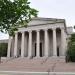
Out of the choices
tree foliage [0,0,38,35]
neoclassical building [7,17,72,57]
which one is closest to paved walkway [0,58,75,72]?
tree foliage [0,0,38,35]

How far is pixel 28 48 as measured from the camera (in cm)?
5128

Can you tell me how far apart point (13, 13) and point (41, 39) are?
4390 cm

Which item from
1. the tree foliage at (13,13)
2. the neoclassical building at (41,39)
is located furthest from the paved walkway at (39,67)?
the neoclassical building at (41,39)

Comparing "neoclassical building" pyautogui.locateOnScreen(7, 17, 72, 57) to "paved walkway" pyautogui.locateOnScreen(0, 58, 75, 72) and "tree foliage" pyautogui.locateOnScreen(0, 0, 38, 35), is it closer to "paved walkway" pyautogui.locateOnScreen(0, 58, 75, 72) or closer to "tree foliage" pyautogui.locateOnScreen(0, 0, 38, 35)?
"paved walkway" pyautogui.locateOnScreen(0, 58, 75, 72)

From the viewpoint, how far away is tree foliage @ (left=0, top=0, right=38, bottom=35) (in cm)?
916

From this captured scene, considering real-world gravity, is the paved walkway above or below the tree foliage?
below

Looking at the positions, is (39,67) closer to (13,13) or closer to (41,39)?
(13,13)

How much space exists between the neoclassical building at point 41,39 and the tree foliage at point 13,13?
3564 cm

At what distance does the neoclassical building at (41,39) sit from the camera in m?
46.7

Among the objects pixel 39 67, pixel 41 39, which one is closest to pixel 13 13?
pixel 39 67

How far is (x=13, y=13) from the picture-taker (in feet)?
31.1

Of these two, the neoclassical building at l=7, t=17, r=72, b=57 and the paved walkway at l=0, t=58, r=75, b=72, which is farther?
the neoclassical building at l=7, t=17, r=72, b=57

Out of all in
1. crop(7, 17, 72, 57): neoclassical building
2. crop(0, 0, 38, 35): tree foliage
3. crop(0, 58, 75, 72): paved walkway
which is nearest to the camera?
crop(0, 0, 38, 35): tree foliage

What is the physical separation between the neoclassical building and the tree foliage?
35639mm
